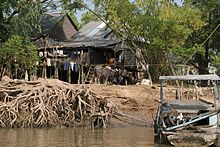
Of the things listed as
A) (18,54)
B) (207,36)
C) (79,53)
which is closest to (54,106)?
(18,54)

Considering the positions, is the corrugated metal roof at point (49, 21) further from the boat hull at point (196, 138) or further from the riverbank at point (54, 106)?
the boat hull at point (196, 138)

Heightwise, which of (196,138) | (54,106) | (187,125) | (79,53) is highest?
(79,53)

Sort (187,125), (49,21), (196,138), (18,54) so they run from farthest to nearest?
(49,21)
(18,54)
(187,125)
(196,138)

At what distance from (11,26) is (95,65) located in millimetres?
6708

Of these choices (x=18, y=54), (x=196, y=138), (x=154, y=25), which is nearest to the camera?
(x=196, y=138)

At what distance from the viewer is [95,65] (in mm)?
35750

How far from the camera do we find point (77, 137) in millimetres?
20219

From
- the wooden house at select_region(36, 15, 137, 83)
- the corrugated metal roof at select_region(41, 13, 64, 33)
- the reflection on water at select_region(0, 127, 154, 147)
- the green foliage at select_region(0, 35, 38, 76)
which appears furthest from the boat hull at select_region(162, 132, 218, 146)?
the corrugated metal roof at select_region(41, 13, 64, 33)

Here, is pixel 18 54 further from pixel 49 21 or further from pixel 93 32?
pixel 49 21

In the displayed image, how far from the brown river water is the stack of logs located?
648mm

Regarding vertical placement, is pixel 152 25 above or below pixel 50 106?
above

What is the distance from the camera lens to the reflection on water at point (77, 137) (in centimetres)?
1795

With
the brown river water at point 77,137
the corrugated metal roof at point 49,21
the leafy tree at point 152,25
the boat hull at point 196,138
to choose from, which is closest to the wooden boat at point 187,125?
the boat hull at point 196,138

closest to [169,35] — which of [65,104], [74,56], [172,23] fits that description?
[172,23]
